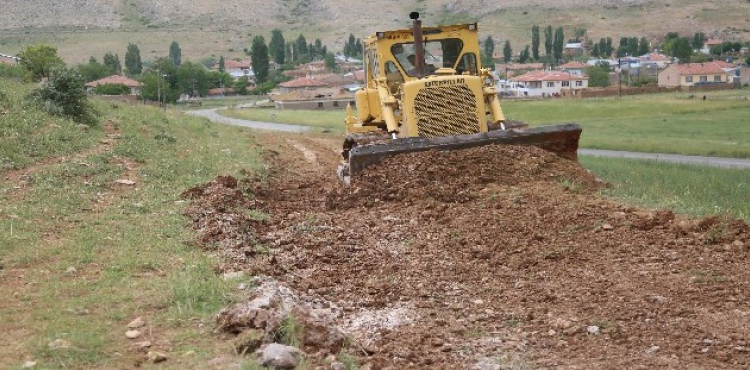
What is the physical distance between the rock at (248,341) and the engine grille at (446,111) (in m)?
8.94

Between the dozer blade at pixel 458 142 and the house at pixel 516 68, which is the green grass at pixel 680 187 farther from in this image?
the house at pixel 516 68

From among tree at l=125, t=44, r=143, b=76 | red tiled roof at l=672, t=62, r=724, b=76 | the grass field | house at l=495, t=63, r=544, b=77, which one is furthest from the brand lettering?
house at l=495, t=63, r=544, b=77

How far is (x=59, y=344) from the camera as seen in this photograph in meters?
6.42

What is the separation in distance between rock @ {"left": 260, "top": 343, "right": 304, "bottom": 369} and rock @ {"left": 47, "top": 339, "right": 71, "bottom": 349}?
1372 mm

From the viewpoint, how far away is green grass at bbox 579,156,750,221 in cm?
1285

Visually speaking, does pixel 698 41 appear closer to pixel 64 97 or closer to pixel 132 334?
pixel 64 97

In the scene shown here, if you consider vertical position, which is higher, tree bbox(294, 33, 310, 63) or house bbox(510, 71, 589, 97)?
tree bbox(294, 33, 310, 63)

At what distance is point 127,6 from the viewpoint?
6850 inches

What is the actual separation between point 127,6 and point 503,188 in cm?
17115

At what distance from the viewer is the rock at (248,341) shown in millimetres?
6504

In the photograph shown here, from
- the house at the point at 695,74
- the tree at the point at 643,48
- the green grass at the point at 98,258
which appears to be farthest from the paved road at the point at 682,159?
the tree at the point at 643,48

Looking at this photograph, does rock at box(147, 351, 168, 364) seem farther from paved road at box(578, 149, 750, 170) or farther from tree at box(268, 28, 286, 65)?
tree at box(268, 28, 286, 65)

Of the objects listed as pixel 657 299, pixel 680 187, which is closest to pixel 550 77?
pixel 680 187

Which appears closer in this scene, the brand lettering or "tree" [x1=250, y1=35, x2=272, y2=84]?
the brand lettering
